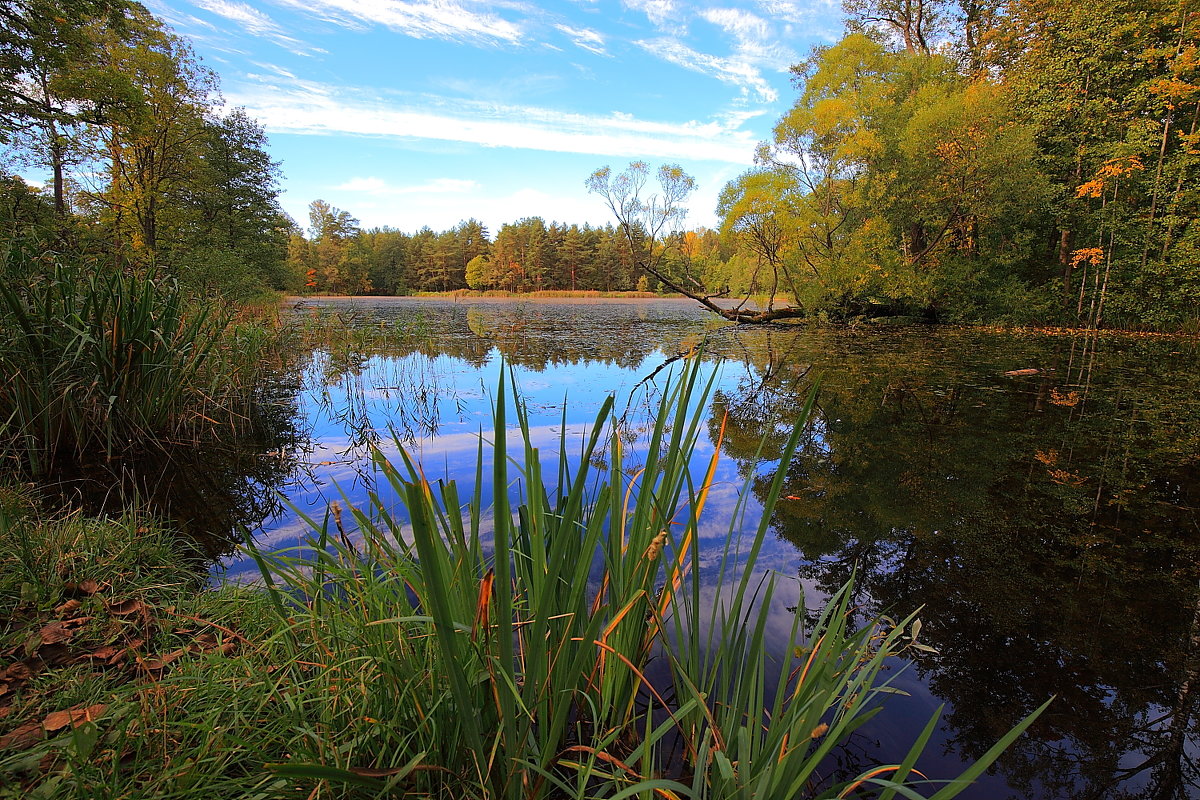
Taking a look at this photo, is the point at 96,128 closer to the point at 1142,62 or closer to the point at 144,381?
the point at 144,381

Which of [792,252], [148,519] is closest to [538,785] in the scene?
[148,519]

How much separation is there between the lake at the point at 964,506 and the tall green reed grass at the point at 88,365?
79cm

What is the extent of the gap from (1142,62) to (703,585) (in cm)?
2006

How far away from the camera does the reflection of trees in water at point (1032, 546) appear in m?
1.71

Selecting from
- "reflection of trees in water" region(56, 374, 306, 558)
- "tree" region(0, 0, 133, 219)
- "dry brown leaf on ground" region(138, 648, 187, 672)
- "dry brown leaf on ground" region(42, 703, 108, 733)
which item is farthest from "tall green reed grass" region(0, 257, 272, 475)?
"tree" region(0, 0, 133, 219)

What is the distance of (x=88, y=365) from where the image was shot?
3.54 meters

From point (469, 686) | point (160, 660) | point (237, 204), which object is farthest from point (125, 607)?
point (237, 204)

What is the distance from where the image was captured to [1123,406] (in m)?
6.08

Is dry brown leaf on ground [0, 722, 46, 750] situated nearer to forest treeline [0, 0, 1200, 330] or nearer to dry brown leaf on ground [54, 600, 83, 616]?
dry brown leaf on ground [54, 600, 83, 616]

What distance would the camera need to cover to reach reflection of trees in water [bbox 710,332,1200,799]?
171cm

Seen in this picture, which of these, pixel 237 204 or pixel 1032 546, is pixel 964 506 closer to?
pixel 1032 546

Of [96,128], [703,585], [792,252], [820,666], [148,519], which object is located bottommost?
[703,585]

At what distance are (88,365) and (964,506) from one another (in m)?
5.99

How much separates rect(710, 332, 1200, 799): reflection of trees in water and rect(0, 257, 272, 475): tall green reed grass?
4.08m
